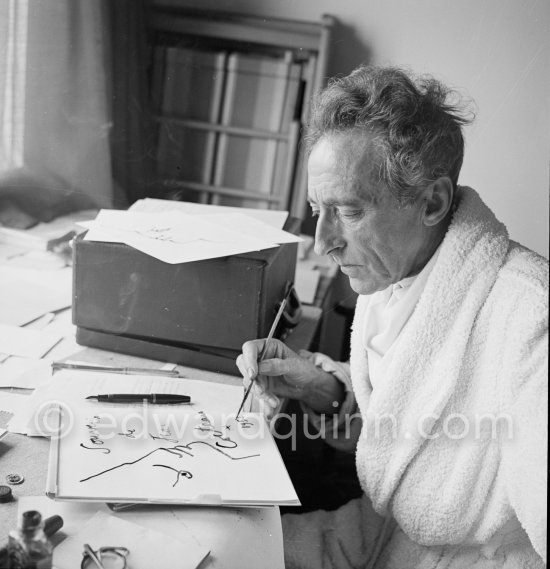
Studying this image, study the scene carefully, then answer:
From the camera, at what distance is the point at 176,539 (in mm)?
856

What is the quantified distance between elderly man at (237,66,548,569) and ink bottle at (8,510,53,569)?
581 mm

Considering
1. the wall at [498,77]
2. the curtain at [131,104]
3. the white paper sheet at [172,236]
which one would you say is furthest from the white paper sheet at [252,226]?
the curtain at [131,104]

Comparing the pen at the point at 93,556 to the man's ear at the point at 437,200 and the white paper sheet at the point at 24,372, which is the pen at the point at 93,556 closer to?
the white paper sheet at the point at 24,372

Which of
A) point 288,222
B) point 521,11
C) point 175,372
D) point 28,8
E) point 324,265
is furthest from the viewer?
point 324,265

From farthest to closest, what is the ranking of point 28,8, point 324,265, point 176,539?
point 324,265 < point 28,8 < point 176,539

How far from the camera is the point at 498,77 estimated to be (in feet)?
5.53

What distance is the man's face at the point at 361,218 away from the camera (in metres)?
1.06

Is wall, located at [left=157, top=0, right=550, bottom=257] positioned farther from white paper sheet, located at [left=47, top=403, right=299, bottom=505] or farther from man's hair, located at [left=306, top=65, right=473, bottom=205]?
white paper sheet, located at [left=47, top=403, right=299, bottom=505]

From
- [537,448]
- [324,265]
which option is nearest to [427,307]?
[537,448]

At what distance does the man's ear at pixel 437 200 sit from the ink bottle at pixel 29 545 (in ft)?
2.39

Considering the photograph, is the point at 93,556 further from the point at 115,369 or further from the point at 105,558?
the point at 115,369

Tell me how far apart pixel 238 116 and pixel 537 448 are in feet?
6.19

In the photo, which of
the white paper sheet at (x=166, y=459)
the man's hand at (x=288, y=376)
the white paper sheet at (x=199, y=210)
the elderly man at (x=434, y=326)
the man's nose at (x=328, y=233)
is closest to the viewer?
the white paper sheet at (x=166, y=459)

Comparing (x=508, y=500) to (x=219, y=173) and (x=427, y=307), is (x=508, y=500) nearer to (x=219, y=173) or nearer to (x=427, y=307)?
(x=427, y=307)
